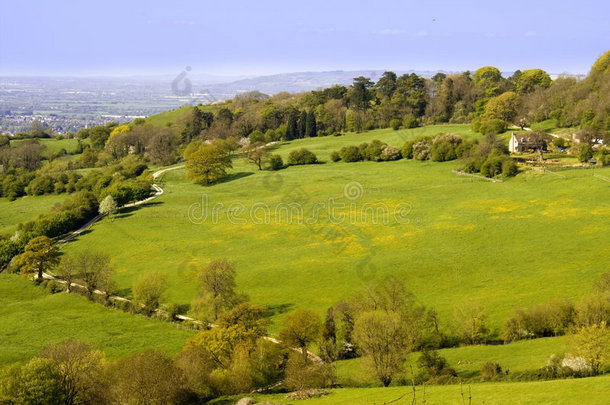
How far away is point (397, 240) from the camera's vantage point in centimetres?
6500

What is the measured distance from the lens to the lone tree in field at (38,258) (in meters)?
64.9

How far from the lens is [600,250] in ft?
175

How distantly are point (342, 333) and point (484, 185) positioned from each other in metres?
49.7

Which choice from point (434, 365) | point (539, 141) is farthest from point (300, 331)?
point (539, 141)

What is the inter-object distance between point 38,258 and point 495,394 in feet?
193

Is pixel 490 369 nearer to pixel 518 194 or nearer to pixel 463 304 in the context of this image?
pixel 463 304

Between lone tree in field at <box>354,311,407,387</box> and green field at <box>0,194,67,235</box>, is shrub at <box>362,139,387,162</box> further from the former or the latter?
lone tree in field at <box>354,311,407,387</box>

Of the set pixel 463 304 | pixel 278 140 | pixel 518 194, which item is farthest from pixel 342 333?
pixel 278 140

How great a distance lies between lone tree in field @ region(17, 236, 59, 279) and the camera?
213 feet

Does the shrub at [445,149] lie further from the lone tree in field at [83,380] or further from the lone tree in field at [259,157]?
the lone tree in field at [83,380]

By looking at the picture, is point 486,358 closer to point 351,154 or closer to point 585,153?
point 585,153

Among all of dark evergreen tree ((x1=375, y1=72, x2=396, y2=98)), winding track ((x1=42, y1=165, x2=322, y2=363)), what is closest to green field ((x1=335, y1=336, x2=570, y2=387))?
winding track ((x1=42, y1=165, x2=322, y2=363))

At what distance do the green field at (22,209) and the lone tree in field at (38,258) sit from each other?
20669 millimetres

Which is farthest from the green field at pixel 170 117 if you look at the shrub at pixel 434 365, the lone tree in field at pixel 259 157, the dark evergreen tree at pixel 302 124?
the shrub at pixel 434 365
